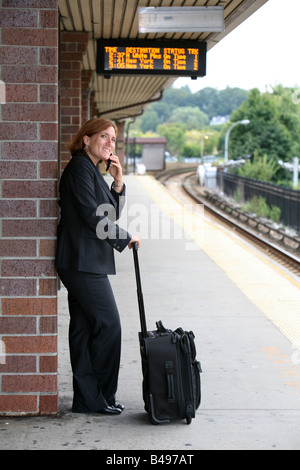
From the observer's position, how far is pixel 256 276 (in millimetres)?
9539

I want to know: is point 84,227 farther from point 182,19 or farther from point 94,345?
point 182,19

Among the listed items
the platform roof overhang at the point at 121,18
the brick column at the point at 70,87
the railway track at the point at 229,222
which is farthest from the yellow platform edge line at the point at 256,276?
Answer: the platform roof overhang at the point at 121,18

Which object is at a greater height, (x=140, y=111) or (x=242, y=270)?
(x=140, y=111)

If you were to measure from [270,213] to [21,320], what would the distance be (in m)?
20.7

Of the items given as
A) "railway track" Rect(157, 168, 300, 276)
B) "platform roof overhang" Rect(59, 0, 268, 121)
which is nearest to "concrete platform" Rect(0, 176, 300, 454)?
"platform roof overhang" Rect(59, 0, 268, 121)

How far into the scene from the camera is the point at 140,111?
2319 cm

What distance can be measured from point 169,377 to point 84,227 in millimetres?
938

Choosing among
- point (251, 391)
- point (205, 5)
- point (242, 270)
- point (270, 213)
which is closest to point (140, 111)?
point (270, 213)

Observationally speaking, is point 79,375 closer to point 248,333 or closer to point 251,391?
point 251,391

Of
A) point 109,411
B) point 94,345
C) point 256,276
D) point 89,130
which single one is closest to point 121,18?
point 256,276

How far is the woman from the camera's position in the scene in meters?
A: 4.10

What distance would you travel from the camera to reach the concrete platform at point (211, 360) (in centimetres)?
391

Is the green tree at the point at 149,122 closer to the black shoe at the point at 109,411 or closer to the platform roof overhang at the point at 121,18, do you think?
the platform roof overhang at the point at 121,18

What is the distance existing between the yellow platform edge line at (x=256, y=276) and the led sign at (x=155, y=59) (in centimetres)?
266
